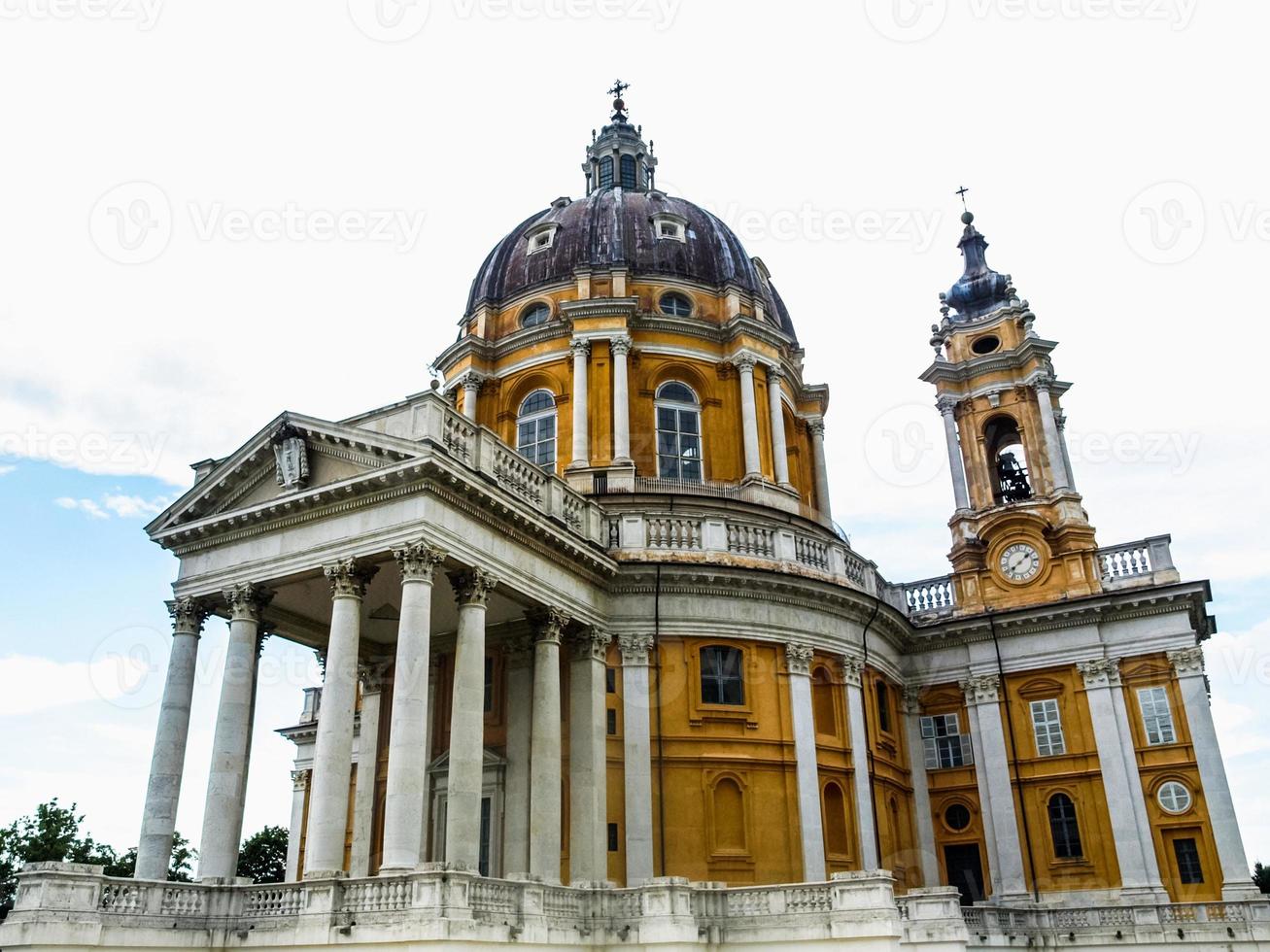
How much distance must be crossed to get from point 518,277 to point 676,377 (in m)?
6.24

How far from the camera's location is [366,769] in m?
22.0

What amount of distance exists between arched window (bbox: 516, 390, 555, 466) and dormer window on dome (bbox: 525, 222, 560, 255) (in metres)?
5.38

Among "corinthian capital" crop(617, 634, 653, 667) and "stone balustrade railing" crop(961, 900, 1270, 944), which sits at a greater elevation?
"corinthian capital" crop(617, 634, 653, 667)

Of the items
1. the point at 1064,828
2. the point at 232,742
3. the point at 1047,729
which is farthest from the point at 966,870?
the point at 232,742

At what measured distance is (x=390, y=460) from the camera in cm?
1872

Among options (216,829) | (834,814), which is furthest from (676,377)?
(216,829)

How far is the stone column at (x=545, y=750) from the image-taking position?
1997 cm

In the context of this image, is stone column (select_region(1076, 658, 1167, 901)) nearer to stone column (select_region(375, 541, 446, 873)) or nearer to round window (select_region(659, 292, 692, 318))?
round window (select_region(659, 292, 692, 318))

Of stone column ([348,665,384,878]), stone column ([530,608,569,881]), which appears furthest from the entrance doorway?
stone column ([348,665,384,878])

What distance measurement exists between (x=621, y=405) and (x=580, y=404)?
112 centimetres

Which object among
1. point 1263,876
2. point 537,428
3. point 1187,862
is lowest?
point 1187,862

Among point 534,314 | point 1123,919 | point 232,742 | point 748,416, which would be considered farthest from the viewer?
point 534,314

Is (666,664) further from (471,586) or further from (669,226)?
(669,226)

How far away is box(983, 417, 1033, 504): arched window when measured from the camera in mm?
33844
